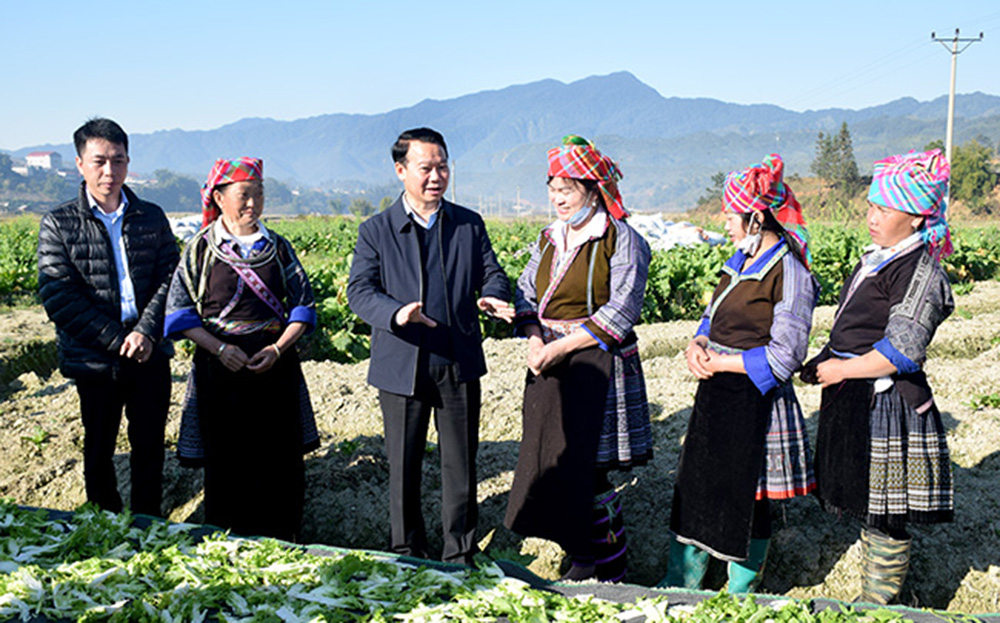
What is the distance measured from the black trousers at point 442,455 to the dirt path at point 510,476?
1.69 ft

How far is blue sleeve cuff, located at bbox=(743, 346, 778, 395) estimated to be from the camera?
2.89 m

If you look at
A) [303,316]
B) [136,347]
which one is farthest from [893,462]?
[136,347]

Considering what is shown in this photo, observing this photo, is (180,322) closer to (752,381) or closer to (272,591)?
(272,591)

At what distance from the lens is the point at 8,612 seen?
2.12 m

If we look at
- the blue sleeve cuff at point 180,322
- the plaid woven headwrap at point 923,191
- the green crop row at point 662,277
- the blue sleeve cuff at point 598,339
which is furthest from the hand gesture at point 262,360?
the plaid woven headwrap at point 923,191

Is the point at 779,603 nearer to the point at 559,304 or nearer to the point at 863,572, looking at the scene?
the point at 863,572

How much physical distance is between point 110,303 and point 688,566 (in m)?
2.74

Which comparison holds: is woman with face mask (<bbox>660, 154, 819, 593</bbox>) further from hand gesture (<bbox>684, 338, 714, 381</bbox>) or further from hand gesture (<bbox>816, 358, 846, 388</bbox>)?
hand gesture (<bbox>816, 358, 846, 388</bbox>)

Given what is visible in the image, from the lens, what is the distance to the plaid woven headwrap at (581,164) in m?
3.09

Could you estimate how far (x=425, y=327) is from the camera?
3.35 metres

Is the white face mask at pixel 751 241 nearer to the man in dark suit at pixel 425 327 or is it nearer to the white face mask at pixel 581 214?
the white face mask at pixel 581 214

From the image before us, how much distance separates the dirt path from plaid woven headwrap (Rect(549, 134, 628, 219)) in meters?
1.78

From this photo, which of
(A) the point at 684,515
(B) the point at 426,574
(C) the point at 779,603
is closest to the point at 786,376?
(A) the point at 684,515

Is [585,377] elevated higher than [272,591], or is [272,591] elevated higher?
[585,377]
